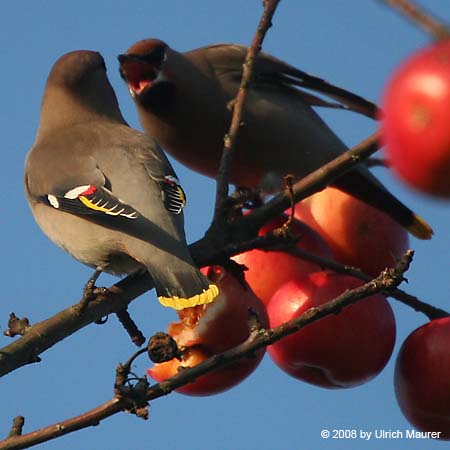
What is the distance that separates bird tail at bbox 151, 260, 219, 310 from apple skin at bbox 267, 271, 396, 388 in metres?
0.21

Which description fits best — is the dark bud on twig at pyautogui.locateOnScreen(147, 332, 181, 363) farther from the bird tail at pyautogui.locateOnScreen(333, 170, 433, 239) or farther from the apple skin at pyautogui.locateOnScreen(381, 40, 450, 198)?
the bird tail at pyautogui.locateOnScreen(333, 170, 433, 239)

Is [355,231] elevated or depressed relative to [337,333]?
elevated

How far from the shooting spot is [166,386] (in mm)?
1993

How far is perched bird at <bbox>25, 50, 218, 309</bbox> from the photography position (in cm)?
279

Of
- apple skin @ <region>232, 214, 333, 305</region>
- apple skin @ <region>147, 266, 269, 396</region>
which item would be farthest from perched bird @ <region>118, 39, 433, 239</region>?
apple skin @ <region>147, 266, 269, 396</region>

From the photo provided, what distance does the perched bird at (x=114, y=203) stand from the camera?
2.79 m

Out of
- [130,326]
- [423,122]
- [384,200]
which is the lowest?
[423,122]

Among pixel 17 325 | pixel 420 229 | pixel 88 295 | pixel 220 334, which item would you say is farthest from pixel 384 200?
pixel 17 325

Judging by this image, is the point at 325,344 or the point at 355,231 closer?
the point at 325,344

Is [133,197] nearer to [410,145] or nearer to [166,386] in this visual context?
[166,386]

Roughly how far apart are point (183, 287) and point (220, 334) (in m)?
0.17

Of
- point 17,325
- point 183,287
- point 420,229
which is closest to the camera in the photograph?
point 17,325

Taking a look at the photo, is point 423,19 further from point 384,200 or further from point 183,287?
point 384,200

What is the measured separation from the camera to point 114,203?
3.04 m
